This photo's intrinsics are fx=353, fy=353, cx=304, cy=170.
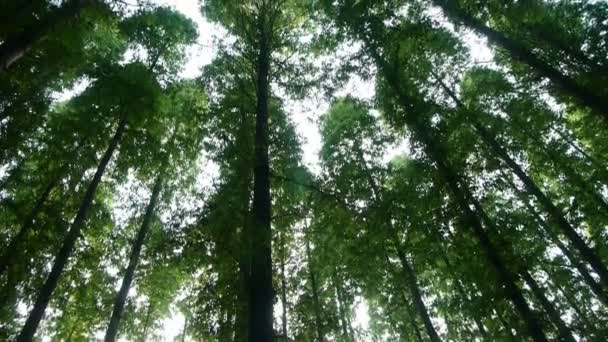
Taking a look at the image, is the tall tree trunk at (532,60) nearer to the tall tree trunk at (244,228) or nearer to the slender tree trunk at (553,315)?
the slender tree trunk at (553,315)

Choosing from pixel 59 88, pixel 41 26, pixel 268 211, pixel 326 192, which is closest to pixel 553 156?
pixel 326 192

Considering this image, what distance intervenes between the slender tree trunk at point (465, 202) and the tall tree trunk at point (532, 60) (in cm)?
231

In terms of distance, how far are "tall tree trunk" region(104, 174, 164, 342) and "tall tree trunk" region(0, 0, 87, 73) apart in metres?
6.02

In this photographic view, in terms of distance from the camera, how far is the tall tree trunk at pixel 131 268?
35.5 ft

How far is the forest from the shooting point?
7484 mm

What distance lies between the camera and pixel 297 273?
1280cm

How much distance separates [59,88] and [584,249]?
1960cm

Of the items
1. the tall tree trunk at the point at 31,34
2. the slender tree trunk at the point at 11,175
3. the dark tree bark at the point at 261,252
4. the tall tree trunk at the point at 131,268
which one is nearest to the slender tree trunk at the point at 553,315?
the dark tree bark at the point at 261,252

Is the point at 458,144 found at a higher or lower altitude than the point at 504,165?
lower

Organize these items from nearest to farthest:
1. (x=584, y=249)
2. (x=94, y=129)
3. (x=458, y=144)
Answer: (x=458, y=144), (x=94, y=129), (x=584, y=249)

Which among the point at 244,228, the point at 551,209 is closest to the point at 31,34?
the point at 244,228

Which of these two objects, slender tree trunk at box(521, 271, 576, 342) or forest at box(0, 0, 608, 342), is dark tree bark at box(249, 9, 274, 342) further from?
slender tree trunk at box(521, 271, 576, 342)

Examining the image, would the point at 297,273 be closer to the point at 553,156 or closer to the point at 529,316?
the point at 529,316

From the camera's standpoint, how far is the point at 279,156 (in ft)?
29.4
